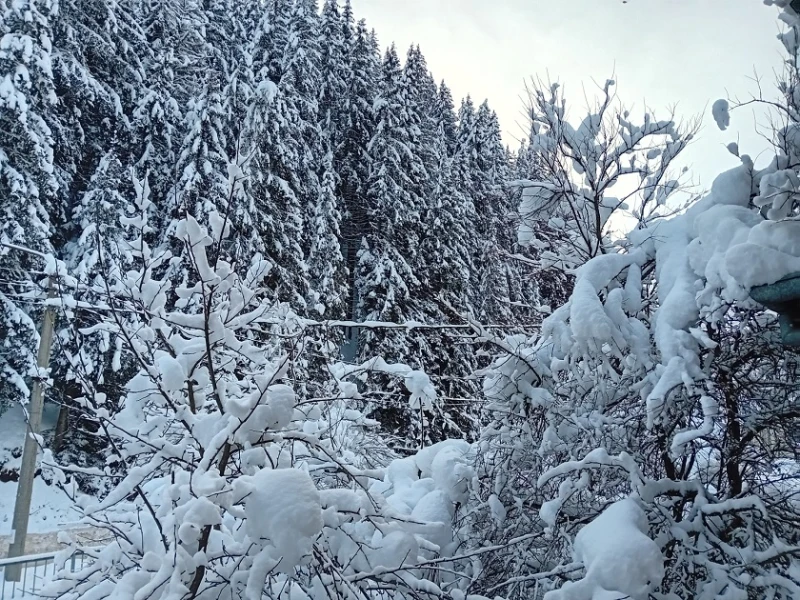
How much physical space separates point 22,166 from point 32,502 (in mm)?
9266

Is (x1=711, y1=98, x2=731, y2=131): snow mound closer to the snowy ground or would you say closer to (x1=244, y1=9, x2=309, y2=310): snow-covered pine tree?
the snowy ground

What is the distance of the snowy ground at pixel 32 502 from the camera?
1383cm

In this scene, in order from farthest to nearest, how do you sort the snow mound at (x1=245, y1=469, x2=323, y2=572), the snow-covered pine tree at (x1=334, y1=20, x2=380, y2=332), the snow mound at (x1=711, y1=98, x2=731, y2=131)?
the snow-covered pine tree at (x1=334, y1=20, x2=380, y2=332) < the snow mound at (x1=711, y1=98, x2=731, y2=131) < the snow mound at (x1=245, y1=469, x2=323, y2=572)

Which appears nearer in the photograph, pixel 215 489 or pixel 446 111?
pixel 215 489

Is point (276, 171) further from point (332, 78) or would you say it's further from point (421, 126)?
point (421, 126)

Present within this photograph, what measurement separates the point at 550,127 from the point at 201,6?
74.1 ft

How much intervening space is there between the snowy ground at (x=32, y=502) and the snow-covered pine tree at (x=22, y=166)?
1.93 m

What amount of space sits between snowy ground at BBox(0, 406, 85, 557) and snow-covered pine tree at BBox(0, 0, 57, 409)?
6.34ft

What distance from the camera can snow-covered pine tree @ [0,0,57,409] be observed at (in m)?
14.2

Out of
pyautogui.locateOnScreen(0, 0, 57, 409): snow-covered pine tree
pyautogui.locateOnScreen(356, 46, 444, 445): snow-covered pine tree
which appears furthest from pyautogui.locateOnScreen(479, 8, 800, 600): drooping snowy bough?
pyautogui.locateOnScreen(0, 0, 57, 409): snow-covered pine tree

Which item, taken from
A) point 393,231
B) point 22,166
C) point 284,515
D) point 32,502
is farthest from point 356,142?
point 284,515

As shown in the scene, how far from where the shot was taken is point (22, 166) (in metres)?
14.8

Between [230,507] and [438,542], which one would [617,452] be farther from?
[230,507]

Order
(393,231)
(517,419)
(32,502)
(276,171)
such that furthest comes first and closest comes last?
(393,231) → (276,171) → (32,502) → (517,419)
